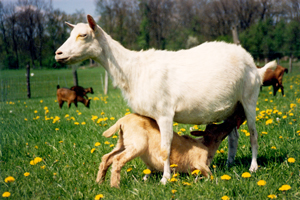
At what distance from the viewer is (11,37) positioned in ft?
14.9

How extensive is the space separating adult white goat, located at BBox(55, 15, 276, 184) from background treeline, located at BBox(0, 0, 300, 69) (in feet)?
7.66

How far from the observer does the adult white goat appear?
123 inches

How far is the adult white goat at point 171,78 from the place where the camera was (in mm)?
3113

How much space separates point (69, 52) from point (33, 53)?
307cm

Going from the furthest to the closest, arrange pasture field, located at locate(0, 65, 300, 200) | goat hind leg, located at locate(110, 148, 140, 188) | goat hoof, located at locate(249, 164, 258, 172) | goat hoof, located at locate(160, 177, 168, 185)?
goat hoof, located at locate(249, 164, 258, 172), goat hoof, located at locate(160, 177, 168, 185), goat hind leg, located at locate(110, 148, 140, 188), pasture field, located at locate(0, 65, 300, 200)

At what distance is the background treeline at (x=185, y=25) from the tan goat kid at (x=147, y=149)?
9.63ft

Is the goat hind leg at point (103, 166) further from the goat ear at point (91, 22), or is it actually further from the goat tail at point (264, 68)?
the goat tail at point (264, 68)

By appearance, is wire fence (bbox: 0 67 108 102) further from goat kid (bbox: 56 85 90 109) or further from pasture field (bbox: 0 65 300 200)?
pasture field (bbox: 0 65 300 200)

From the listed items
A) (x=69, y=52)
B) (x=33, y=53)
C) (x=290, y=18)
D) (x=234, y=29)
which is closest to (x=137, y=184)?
(x=69, y=52)

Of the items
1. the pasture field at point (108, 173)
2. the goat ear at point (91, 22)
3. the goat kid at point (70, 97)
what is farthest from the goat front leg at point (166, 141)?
the goat kid at point (70, 97)

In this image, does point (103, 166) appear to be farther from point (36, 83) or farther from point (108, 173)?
point (36, 83)

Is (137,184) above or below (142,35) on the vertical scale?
below

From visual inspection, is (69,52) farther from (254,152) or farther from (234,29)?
(234,29)

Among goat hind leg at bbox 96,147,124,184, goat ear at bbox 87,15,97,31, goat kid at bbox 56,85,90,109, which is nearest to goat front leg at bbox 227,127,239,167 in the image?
goat hind leg at bbox 96,147,124,184
